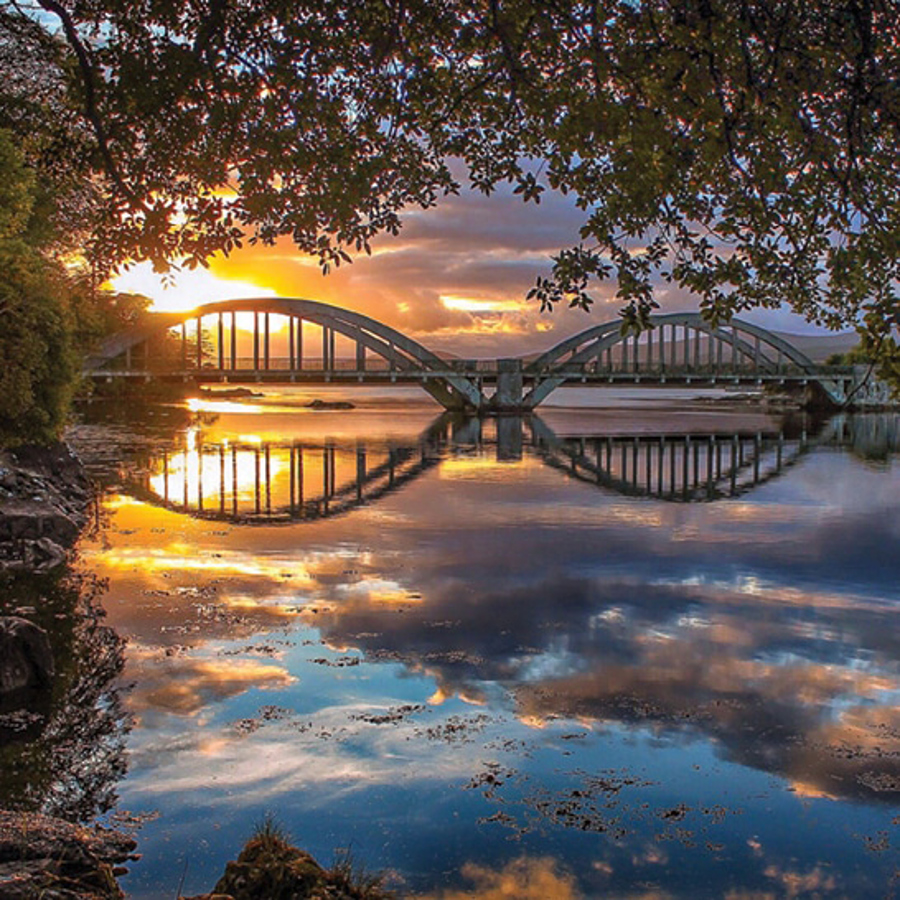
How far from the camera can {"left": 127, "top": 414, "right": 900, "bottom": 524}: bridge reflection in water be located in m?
29.9

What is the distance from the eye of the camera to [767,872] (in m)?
7.20

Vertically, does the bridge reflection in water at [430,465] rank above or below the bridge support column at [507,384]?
below

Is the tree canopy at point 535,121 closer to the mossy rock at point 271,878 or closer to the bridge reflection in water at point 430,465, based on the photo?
the mossy rock at point 271,878

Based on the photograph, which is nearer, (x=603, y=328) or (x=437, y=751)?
(x=437, y=751)

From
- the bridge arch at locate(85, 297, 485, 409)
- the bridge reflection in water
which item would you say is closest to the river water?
the bridge reflection in water

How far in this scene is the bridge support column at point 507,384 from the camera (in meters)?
93.6

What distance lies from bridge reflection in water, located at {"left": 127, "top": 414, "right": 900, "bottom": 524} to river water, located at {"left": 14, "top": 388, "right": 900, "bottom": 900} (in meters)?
3.12

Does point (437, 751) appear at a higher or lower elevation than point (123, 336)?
lower

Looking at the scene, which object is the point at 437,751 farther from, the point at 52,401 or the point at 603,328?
the point at 603,328

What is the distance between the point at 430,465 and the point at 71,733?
3328 cm

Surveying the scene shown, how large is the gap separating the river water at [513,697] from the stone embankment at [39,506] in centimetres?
73

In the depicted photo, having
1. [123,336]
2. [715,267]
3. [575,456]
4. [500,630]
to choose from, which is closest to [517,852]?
[715,267]

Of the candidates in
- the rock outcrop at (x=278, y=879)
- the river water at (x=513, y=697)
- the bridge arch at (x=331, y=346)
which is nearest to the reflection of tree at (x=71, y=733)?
the river water at (x=513, y=697)

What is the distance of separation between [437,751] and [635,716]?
2.35m
